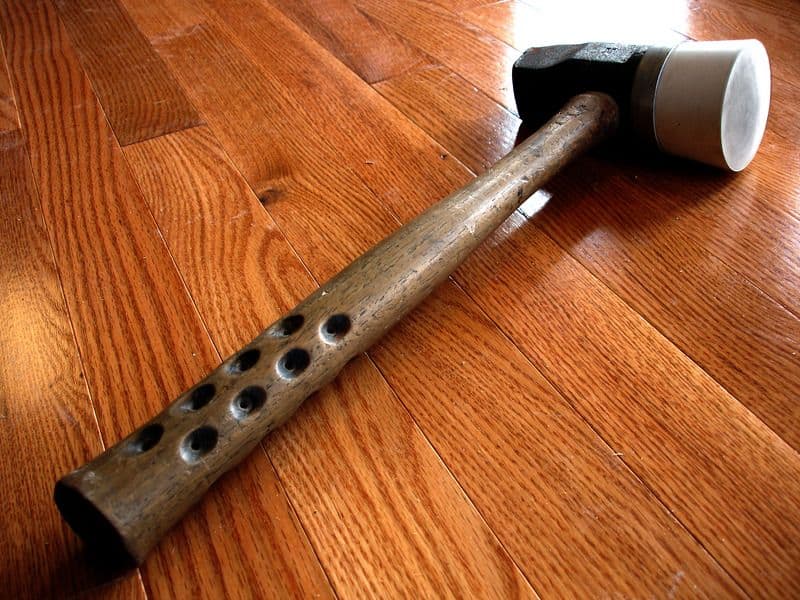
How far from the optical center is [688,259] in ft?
2.80

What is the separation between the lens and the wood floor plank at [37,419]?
0.61 meters

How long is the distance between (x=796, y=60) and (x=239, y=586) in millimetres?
1177

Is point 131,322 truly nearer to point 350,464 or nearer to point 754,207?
point 350,464

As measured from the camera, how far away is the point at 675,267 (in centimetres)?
84

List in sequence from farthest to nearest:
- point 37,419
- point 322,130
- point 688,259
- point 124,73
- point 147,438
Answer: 1. point 124,73
2. point 322,130
3. point 688,259
4. point 37,419
5. point 147,438

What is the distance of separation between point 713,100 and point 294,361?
0.62m

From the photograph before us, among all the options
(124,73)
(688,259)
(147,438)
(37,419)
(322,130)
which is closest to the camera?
(147,438)

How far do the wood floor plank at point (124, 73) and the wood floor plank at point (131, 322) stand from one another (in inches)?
1.4

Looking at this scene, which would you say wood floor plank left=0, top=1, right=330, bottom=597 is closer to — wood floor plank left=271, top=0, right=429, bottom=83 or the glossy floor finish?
the glossy floor finish

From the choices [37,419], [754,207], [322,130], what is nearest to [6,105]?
[322,130]

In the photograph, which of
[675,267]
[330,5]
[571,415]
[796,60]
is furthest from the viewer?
[330,5]

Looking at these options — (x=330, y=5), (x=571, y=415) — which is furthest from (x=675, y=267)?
(x=330, y=5)

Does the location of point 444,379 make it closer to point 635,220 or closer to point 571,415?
point 571,415

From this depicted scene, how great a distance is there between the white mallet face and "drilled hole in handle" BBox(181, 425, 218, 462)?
693mm
